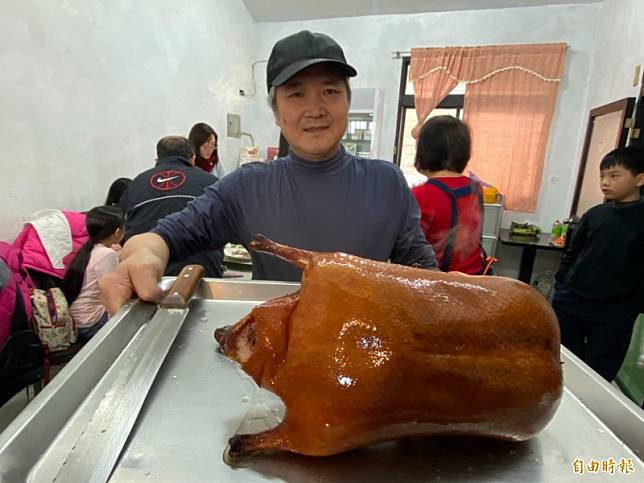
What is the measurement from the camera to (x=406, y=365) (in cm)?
37

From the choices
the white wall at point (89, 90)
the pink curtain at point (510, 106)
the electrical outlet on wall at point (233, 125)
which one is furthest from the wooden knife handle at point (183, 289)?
the pink curtain at point (510, 106)

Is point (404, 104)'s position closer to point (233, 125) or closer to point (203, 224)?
point (233, 125)

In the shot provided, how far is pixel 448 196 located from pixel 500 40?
10.8ft

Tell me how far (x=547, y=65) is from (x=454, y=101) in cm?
89

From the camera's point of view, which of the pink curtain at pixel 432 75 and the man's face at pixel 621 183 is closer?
A: the man's face at pixel 621 183

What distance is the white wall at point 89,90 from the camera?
1.90 meters

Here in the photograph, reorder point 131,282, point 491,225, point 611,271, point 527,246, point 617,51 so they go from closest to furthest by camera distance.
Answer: point 131,282 → point 611,271 → point 617,51 → point 527,246 → point 491,225

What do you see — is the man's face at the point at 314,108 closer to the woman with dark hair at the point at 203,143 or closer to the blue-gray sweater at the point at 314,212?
the blue-gray sweater at the point at 314,212

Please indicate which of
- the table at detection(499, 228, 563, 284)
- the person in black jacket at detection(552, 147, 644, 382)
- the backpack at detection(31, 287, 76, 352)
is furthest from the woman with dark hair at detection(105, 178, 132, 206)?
the table at detection(499, 228, 563, 284)

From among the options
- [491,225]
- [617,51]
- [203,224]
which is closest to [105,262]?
[203,224]

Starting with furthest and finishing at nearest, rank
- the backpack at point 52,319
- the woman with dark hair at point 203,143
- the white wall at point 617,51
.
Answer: the woman with dark hair at point 203,143 → the white wall at point 617,51 → the backpack at point 52,319

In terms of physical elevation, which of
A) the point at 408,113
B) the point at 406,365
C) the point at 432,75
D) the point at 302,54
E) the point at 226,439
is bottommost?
the point at 226,439

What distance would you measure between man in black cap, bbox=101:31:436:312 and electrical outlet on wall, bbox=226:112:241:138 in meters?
3.43

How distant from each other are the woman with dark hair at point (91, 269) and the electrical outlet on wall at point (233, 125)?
239cm
